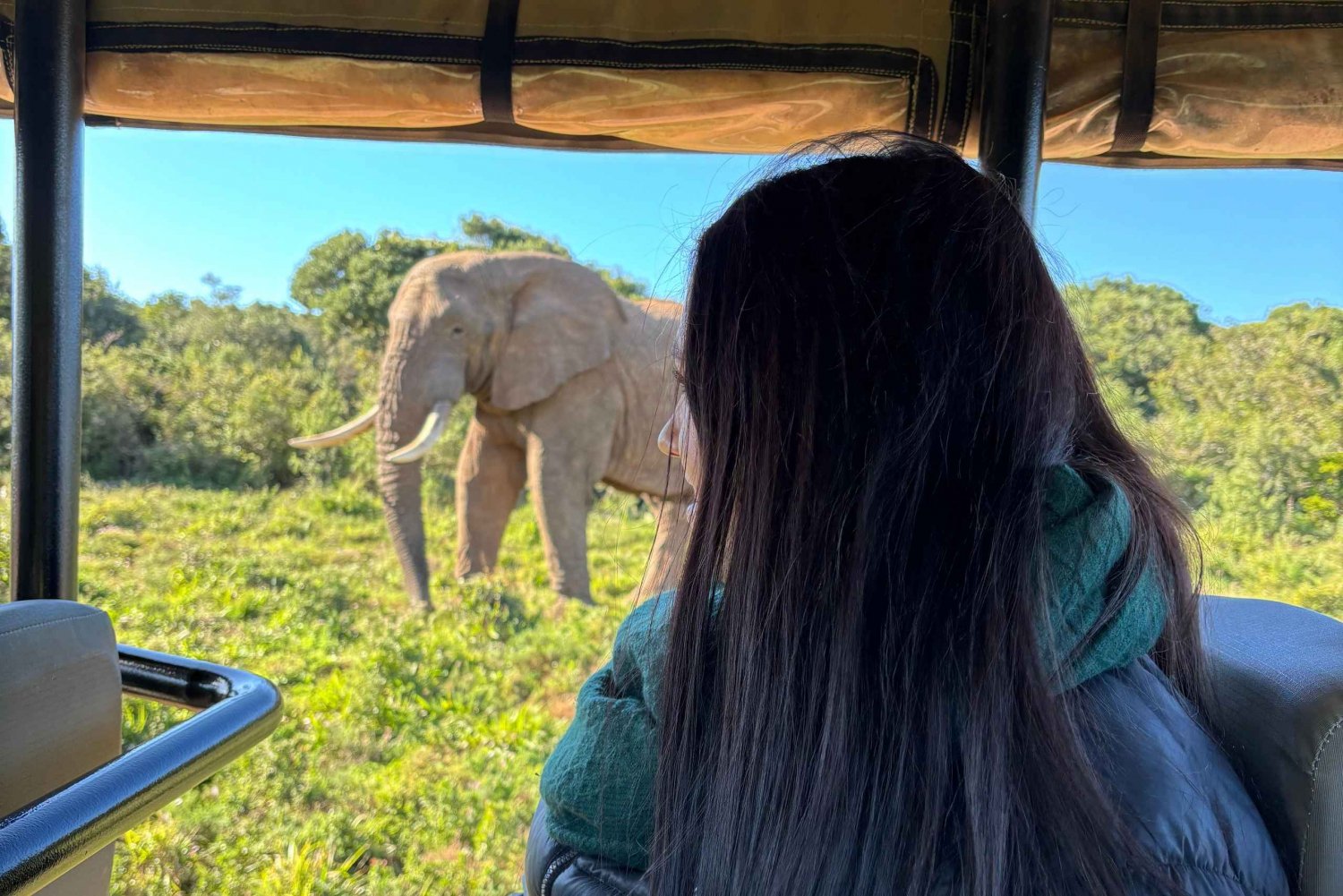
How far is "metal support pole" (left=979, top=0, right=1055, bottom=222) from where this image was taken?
1.01 meters

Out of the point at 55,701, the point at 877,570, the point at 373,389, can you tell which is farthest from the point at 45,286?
the point at 373,389

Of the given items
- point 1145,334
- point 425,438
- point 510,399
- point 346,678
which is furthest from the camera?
point 510,399

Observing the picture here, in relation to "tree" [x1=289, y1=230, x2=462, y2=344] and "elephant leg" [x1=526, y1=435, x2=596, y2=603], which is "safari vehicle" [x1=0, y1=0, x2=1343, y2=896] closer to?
"elephant leg" [x1=526, y1=435, x2=596, y2=603]

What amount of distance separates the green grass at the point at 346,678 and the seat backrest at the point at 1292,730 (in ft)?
6.21

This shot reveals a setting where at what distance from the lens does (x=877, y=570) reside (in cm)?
58

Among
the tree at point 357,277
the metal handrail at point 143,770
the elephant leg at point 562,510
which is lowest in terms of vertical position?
the elephant leg at point 562,510

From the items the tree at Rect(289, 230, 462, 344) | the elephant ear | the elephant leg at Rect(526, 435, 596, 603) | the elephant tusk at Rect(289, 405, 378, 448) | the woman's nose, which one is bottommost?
the elephant leg at Rect(526, 435, 596, 603)

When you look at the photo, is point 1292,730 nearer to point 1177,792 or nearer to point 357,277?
point 1177,792

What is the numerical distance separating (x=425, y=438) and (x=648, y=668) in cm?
365

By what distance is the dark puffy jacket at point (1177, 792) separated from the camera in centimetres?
53

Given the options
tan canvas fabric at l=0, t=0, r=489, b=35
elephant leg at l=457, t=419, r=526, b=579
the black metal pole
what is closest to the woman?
tan canvas fabric at l=0, t=0, r=489, b=35

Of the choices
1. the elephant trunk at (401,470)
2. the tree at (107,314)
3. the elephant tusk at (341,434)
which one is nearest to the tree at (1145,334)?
the elephant trunk at (401,470)

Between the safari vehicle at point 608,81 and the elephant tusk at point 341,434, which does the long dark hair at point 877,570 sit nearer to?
the safari vehicle at point 608,81

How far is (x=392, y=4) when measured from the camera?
1.10 meters
